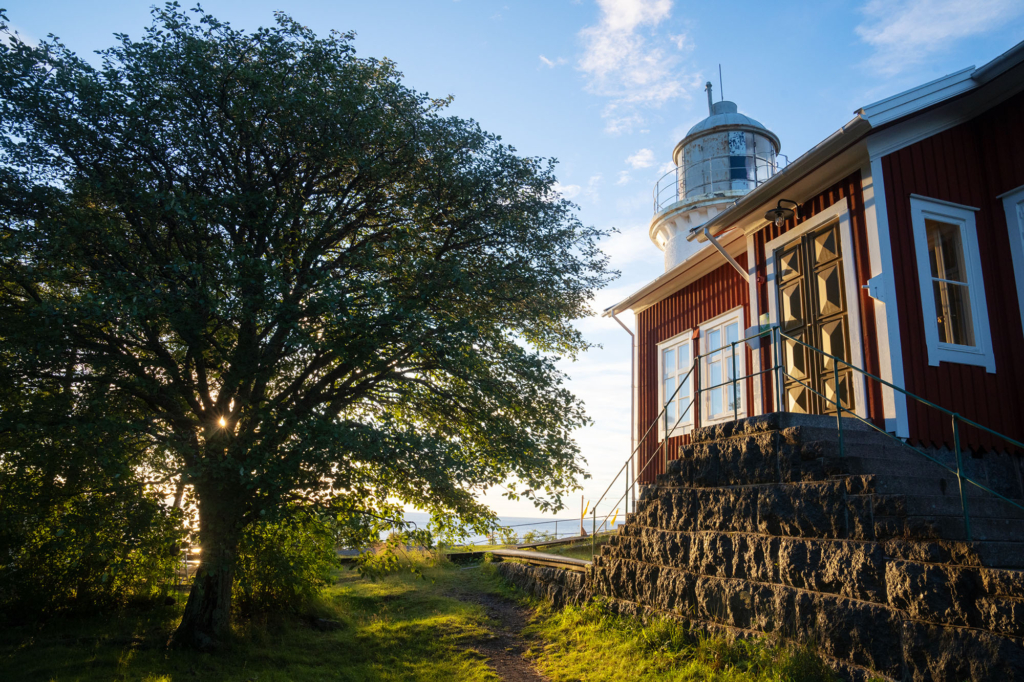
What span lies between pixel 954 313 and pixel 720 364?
4200 millimetres

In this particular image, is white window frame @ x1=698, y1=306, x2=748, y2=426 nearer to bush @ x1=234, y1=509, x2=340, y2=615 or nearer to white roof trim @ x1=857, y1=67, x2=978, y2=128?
white roof trim @ x1=857, y1=67, x2=978, y2=128

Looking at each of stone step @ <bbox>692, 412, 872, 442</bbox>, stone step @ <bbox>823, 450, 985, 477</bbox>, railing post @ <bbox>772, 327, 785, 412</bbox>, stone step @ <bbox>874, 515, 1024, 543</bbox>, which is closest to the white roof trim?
railing post @ <bbox>772, 327, 785, 412</bbox>

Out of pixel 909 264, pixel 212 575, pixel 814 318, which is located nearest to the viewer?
pixel 909 264

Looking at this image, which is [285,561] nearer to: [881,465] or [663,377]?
[881,465]

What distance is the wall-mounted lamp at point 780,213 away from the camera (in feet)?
28.2

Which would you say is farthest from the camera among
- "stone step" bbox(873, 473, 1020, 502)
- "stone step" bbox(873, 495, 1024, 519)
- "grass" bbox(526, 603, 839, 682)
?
"stone step" bbox(873, 473, 1020, 502)

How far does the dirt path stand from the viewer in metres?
6.93

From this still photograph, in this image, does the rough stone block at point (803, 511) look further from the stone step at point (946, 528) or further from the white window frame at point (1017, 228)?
the white window frame at point (1017, 228)

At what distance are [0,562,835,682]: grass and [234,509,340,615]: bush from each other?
0.35m

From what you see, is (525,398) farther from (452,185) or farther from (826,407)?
(826,407)

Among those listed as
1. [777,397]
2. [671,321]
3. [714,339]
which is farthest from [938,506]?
[671,321]

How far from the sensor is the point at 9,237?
7277 millimetres

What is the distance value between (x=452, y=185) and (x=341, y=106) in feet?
5.64

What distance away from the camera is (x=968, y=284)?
727 cm
